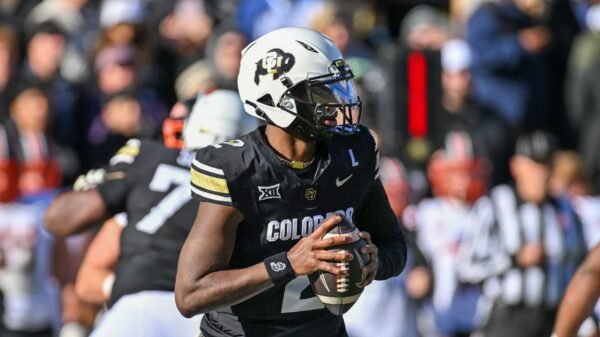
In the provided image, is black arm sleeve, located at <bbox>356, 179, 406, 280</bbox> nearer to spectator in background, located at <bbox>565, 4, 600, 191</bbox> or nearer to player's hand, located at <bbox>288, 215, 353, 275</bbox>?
player's hand, located at <bbox>288, 215, 353, 275</bbox>

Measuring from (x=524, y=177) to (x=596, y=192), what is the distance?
1.85 m

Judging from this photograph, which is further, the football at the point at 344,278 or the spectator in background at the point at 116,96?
the spectator in background at the point at 116,96

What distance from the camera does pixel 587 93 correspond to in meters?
12.4

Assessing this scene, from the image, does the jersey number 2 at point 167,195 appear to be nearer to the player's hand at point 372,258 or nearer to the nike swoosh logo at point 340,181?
the nike swoosh logo at point 340,181

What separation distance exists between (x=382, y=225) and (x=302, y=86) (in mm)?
648

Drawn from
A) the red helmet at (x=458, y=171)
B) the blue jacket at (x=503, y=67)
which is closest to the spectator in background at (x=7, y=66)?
the red helmet at (x=458, y=171)

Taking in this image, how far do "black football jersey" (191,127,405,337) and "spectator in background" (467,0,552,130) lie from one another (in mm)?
6761

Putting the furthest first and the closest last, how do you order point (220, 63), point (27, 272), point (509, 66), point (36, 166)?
point (509, 66) → point (220, 63) → point (36, 166) → point (27, 272)

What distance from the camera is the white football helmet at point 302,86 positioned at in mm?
5281

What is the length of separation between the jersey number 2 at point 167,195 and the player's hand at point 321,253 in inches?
71.3

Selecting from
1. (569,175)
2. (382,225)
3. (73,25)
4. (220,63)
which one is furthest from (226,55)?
(382,225)

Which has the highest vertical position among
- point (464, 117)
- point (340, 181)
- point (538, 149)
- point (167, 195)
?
point (340, 181)

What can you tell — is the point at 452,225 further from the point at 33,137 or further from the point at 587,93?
the point at 33,137

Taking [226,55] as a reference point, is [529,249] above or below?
below
